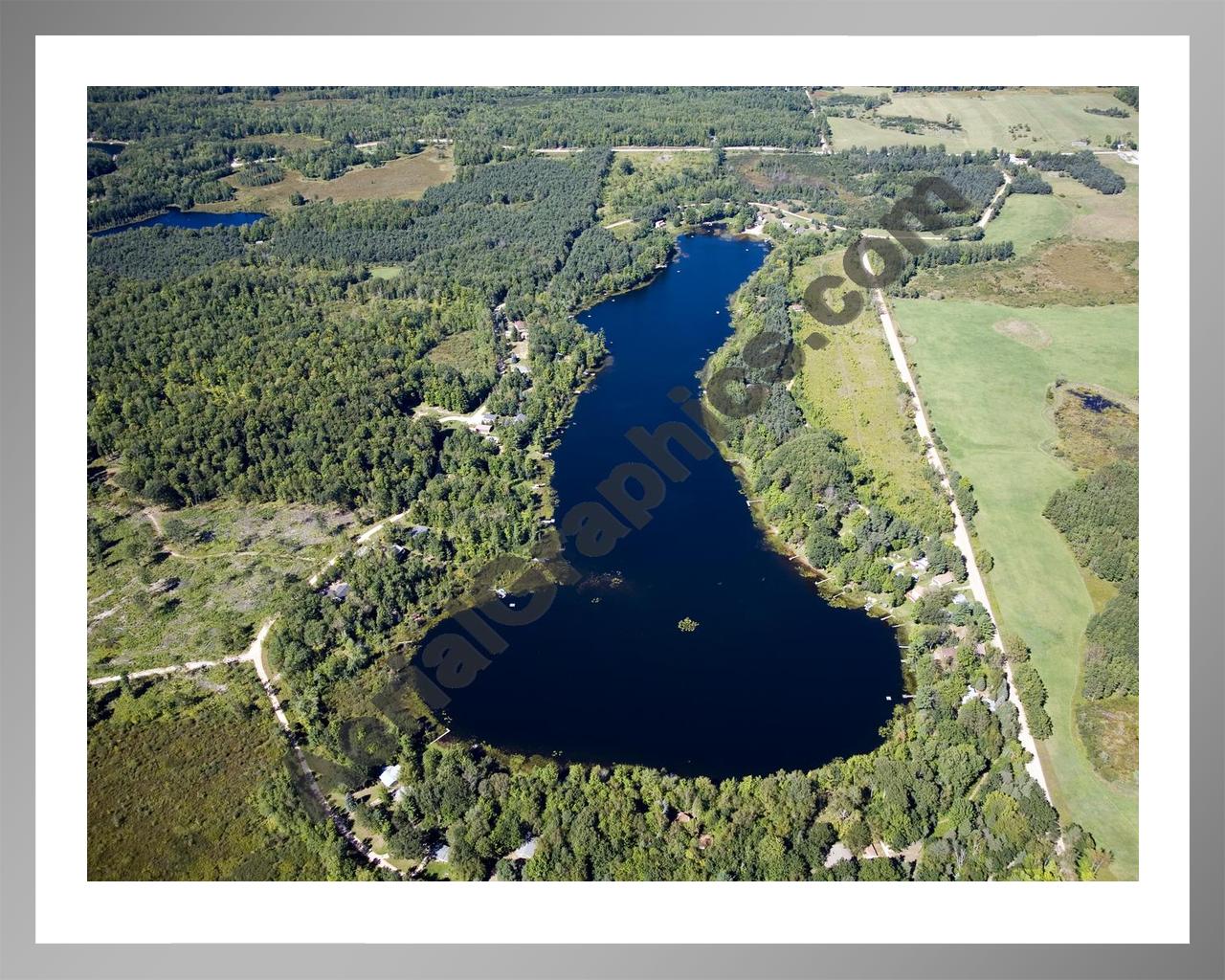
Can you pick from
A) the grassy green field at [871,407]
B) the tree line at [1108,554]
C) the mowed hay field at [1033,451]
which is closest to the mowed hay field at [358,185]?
the grassy green field at [871,407]

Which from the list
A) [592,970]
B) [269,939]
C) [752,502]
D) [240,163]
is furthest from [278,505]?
[240,163]

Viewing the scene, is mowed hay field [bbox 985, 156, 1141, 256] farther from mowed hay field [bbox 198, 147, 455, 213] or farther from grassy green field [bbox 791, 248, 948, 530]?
mowed hay field [bbox 198, 147, 455, 213]

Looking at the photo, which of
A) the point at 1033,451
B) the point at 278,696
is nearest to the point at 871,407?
the point at 1033,451

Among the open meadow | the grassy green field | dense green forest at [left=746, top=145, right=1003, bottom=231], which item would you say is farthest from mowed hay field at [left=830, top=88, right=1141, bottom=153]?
the open meadow

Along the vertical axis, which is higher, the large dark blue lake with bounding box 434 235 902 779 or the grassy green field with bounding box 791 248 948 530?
the grassy green field with bounding box 791 248 948 530
